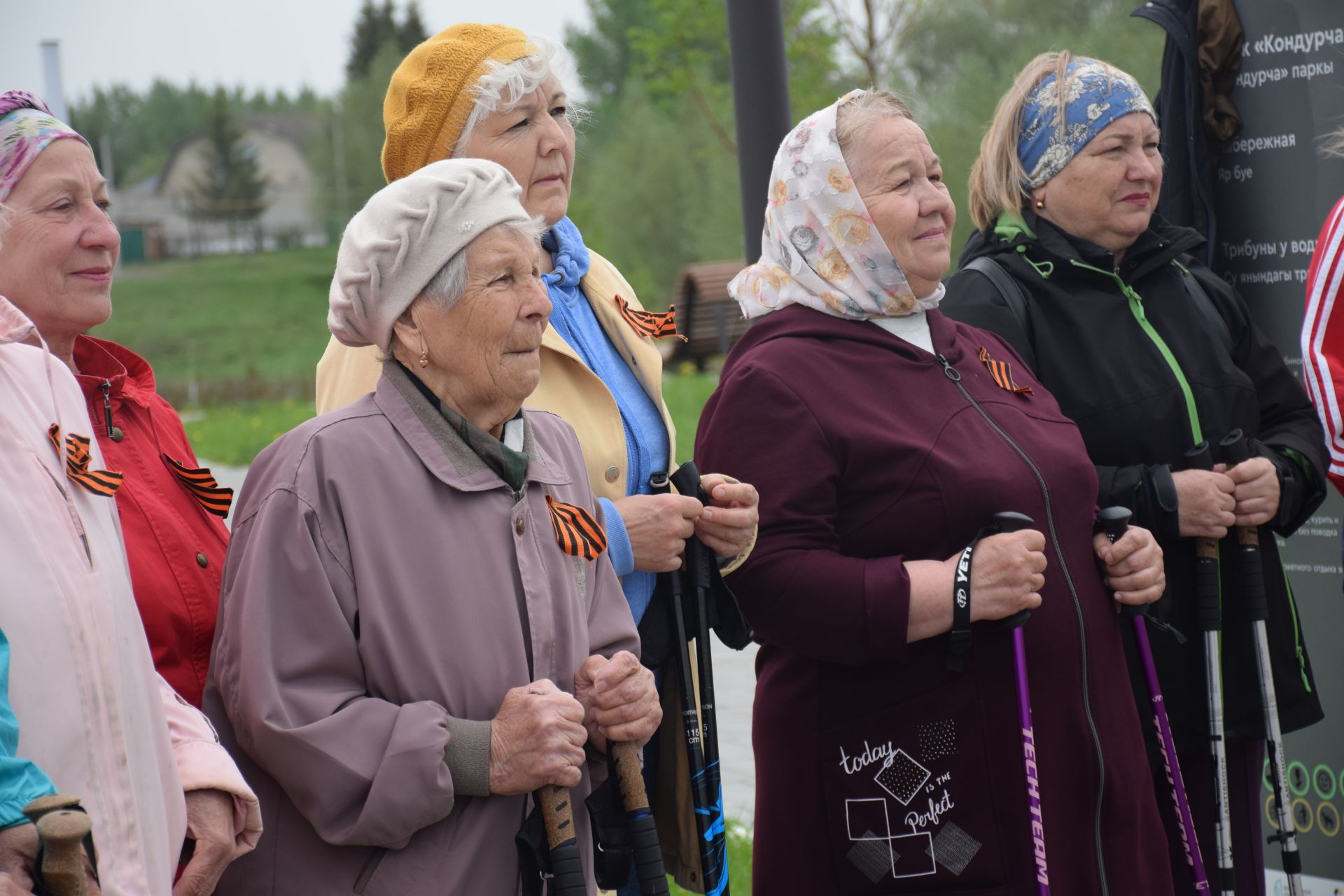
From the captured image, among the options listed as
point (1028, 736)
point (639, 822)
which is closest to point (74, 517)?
point (639, 822)

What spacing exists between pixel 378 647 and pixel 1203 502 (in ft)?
6.90

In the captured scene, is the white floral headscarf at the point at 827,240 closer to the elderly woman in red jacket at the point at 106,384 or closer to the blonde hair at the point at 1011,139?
the blonde hair at the point at 1011,139

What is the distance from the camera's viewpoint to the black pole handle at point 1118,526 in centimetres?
302

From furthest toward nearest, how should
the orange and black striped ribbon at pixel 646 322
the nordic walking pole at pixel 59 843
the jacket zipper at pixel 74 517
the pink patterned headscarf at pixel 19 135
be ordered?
the orange and black striped ribbon at pixel 646 322
the pink patterned headscarf at pixel 19 135
the jacket zipper at pixel 74 517
the nordic walking pole at pixel 59 843

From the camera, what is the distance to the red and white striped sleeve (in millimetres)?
3406

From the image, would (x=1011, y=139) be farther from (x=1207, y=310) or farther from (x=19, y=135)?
(x=19, y=135)

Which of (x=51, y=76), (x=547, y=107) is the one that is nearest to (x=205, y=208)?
(x=51, y=76)

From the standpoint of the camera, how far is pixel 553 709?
87.8 inches

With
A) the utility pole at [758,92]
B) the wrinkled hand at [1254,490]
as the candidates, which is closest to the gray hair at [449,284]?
the utility pole at [758,92]

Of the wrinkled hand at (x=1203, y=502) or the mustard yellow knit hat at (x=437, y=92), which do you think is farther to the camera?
the wrinkled hand at (x=1203, y=502)

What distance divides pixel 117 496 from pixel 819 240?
1587 mm

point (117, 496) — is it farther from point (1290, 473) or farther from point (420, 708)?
point (1290, 473)

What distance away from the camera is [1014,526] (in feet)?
9.29

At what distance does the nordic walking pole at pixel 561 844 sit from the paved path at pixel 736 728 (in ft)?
6.79
